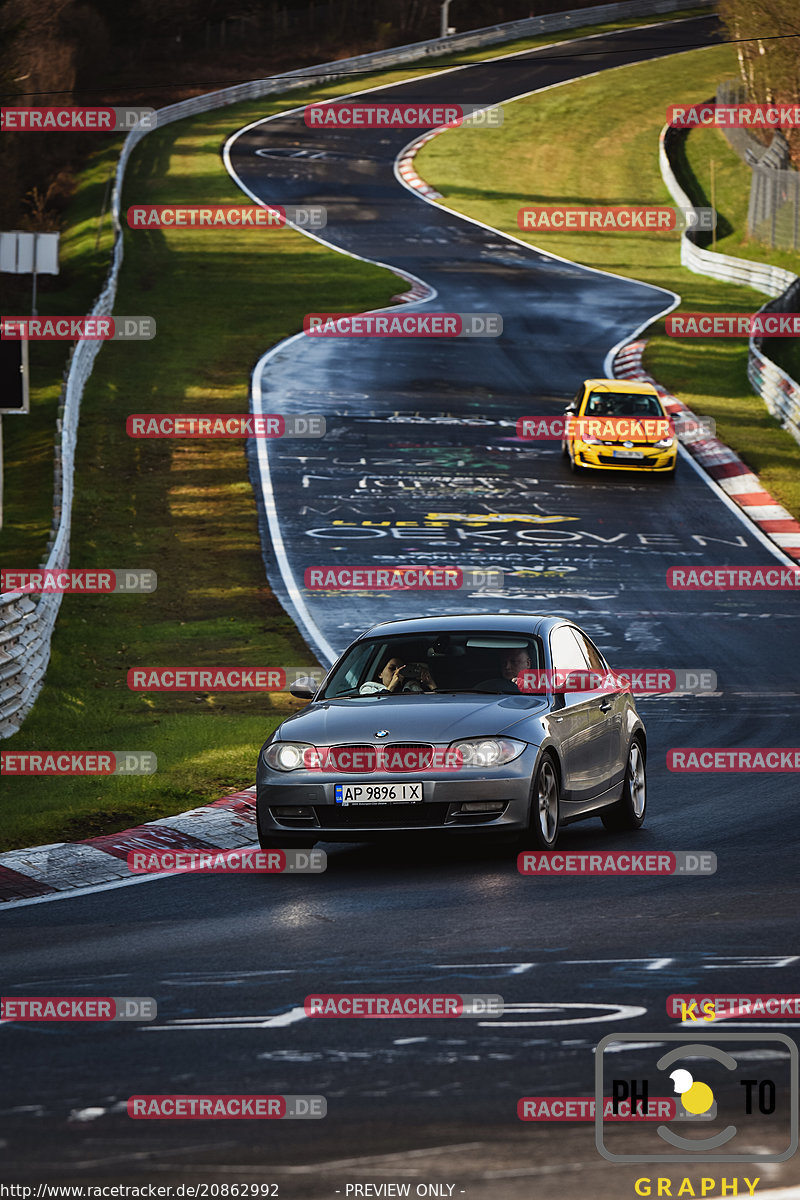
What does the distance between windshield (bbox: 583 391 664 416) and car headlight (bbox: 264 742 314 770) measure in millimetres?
22765

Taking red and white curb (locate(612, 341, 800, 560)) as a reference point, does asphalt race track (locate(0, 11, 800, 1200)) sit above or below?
above

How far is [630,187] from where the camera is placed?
69.0 m

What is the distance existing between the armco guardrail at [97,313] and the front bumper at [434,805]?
580cm

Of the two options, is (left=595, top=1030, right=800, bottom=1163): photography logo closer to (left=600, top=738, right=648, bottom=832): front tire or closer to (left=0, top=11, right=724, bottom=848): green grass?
(left=600, top=738, right=648, bottom=832): front tire

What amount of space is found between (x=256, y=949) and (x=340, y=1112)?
8.92 ft

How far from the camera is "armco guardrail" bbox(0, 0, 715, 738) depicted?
52.6 feet

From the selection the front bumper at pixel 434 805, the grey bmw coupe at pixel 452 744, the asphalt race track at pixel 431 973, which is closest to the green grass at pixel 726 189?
the asphalt race track at pixel 431 973

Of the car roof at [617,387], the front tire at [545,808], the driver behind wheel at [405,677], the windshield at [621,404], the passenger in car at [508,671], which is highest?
the passenger in car at [508,671]

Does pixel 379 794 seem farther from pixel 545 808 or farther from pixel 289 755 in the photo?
pixel 545 808

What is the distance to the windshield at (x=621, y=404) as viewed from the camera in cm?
3288

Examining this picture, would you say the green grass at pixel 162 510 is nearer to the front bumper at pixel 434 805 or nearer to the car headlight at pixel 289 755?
the car headlight at pixel 289 755

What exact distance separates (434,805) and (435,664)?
1490 mm

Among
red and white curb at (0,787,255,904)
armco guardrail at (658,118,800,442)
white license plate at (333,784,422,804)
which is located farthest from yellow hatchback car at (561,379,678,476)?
white license plate at (333,784,422,804)

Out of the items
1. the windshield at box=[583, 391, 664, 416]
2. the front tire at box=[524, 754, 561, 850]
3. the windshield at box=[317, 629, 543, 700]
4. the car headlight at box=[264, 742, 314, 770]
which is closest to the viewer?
the front tire at box=[524, 754, 561, 850]
